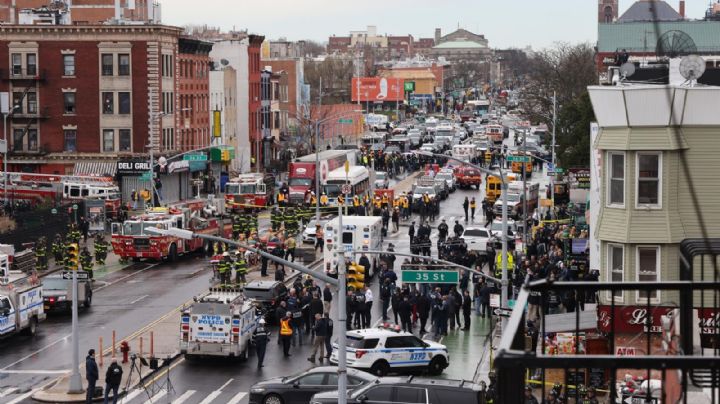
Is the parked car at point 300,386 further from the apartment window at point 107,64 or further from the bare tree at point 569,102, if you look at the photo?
the apartment window at point 107,64

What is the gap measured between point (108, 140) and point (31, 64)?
21.4 ft

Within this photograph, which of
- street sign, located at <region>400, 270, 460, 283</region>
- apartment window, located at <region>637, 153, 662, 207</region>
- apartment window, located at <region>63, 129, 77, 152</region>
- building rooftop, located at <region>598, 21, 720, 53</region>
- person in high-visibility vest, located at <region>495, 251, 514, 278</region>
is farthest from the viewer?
building rooftop, located at <region>598, 21, 720, 53</region>

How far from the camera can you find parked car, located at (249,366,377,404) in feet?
97.5

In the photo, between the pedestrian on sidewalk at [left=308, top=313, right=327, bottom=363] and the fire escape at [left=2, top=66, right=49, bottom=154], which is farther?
the fire escape at [left=2, top=66, right=49, bottom=154]

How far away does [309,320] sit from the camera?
4012 centimetres

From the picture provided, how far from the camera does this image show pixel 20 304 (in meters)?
39.1

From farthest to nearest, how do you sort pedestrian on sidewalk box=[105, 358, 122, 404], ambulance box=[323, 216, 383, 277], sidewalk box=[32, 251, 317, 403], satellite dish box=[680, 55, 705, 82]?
ambulance box=[323, 216, 383, 277]
sidewalk box=[32, 251, 317, 403]
satellite dish box=[680, 55, 705, 82]
pedestrian on sidewalk box=[105, 358, 122, 404]

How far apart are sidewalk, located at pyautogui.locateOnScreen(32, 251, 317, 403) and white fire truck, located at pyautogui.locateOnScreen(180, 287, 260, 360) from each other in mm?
969

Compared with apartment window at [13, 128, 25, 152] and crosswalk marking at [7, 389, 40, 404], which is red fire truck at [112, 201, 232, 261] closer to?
crosswalk marking at [7, 389, 40, 404]

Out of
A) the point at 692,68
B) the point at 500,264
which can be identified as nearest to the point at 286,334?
the point at 500,264

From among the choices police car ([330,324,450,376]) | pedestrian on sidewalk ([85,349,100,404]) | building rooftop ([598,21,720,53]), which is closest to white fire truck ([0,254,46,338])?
pedestrian on sidewalk ([85,349,100,404])

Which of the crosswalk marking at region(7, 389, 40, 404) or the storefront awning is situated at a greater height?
the storefront awning

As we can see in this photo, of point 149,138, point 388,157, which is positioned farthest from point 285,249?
point 388,157

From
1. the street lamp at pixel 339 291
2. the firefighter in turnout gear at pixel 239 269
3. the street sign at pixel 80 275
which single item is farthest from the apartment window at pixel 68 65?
the street lamp at pixel 339 291
